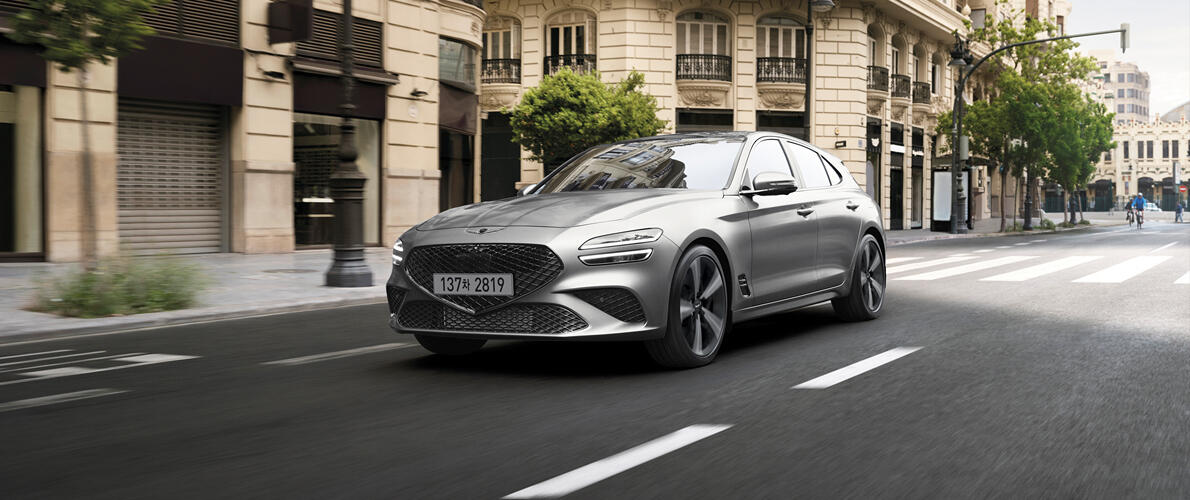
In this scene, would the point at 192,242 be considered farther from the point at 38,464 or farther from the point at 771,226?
the point at 38,464

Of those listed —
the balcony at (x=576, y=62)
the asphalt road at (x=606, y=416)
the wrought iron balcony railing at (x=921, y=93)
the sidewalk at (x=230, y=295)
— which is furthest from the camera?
the wrought iron balcony railing at (x=921, y=93)

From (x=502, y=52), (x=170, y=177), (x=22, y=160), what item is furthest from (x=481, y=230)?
(x=502, y=52)

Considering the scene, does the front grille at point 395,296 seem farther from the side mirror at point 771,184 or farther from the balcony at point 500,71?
the balcony at point 500,71

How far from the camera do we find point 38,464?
12.5 feet

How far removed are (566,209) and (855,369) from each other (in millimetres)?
1826

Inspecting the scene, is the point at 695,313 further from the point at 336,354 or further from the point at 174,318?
the point at 174,318

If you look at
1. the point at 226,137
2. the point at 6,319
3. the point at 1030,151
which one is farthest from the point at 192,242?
the point at 1030,151

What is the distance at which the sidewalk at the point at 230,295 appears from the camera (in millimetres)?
8547

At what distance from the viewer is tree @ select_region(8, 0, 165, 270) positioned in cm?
984

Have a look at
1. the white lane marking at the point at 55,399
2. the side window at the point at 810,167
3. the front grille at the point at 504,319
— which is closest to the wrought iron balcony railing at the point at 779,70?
the side window at the point at 810,167

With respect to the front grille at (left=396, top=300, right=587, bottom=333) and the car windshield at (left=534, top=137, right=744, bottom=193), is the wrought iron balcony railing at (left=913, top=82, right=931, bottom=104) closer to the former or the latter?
the car windshield at (left=534, top=137, right=744, bottom=193)

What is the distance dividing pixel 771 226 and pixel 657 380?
5.64ft

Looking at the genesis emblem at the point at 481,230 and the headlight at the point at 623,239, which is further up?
the genesis emblem at the point at 481,230

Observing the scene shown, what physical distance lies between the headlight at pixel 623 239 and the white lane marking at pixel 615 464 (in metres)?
1.39
